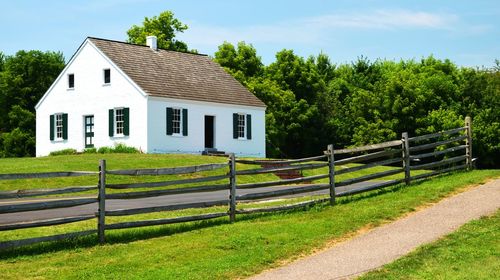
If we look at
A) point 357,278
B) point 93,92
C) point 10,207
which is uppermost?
point 93,92

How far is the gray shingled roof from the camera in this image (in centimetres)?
3981

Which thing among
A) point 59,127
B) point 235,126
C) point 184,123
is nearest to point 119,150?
point 184,123

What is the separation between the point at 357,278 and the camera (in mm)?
10398

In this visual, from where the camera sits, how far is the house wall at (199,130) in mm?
38312

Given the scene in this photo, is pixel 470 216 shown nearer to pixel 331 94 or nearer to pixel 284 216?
pixel 284 216

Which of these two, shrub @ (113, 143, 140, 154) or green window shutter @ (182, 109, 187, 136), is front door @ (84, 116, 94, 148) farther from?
green window shutter @ (182, 109, 187, 136)

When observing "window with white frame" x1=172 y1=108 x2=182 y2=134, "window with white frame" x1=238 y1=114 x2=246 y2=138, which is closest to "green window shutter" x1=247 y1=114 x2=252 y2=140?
"window with white frame" x1=238 y1=114 x2=246 y2=138

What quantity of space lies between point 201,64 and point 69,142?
10.1 meters

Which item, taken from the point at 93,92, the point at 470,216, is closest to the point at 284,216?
the point at 470,216

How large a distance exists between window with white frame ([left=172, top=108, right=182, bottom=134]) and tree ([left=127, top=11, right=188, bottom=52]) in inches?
727

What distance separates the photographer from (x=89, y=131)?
134 ft

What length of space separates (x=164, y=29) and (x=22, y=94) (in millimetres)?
13509

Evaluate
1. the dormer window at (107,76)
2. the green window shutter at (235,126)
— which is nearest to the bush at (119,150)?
the dormer window at (107,76)

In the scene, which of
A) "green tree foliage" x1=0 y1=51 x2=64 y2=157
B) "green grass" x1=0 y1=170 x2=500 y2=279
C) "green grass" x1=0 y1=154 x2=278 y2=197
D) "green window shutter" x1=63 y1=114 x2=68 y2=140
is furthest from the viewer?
"green tree foliage" x1=0 y1=51 x2=64 y2=157
